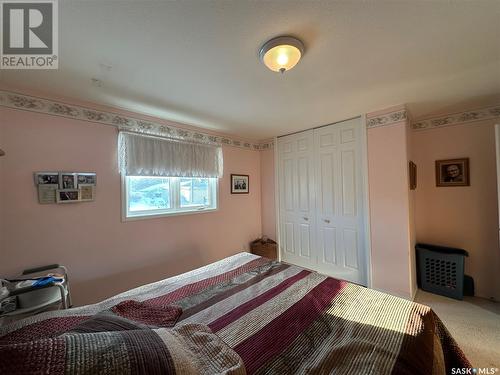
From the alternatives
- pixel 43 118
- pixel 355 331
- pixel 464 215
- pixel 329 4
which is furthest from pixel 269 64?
pixel 464 215

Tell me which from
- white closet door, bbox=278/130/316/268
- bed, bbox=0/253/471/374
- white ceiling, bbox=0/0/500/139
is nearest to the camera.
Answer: bed, bbox=0/253/471/374

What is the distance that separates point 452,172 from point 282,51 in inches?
107

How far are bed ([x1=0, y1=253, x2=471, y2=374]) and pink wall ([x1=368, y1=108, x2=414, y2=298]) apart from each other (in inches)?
50.1

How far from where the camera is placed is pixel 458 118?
248 centimetres

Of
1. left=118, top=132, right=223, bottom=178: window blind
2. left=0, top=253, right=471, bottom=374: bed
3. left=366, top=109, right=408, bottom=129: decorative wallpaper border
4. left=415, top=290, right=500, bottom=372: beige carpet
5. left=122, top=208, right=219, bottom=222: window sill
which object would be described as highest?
left=366, top=109, right=408, bottom=129: decorative wallpaper border

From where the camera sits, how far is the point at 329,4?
3.39 ft

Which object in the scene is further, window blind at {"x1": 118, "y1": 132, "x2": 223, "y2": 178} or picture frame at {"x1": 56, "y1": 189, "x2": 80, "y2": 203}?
window blind at {"x1": 118, "y1": 132, "x2": 223, "y2": 178}

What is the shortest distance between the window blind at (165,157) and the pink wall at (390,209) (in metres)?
2.14

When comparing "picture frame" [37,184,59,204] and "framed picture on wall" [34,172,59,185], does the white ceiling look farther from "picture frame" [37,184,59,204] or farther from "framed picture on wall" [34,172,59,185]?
"picture frame" [37,184,59,204]

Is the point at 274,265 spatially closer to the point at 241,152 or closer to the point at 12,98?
the point at 241,152

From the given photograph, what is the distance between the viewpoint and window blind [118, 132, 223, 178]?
2.31m

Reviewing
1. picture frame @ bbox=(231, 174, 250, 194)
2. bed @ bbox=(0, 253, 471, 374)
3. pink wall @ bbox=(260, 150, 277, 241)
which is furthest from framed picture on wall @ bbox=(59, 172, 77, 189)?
pink wall @ bbox=(260, 150, 277, 241)

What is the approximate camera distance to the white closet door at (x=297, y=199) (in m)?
3.22

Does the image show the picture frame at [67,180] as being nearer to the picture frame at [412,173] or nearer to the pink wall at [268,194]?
the pink wall at [268,194]
